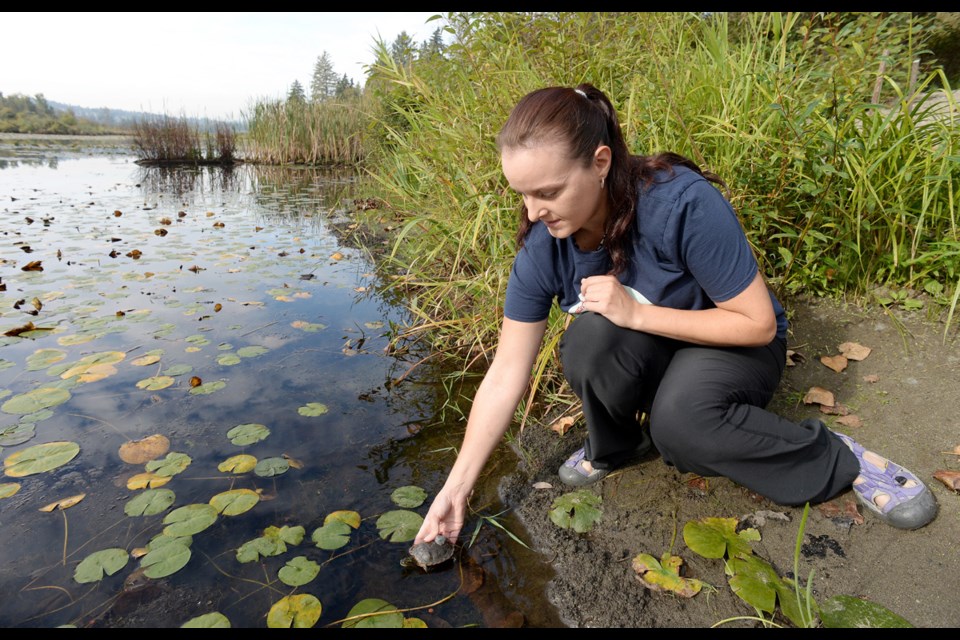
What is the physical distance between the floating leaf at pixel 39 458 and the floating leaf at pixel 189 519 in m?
0.62

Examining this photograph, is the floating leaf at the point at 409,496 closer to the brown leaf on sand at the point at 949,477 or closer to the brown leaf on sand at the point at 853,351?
the brown leaf on sand at the point at 949,477

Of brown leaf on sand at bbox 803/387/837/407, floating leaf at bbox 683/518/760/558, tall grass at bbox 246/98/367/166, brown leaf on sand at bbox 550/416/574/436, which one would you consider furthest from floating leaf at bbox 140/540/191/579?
tall grass at bbox 246/98/367/166

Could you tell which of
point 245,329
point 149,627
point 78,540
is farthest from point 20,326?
point 149,627

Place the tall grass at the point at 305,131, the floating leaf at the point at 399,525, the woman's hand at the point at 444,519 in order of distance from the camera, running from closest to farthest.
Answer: the woman's hand at the point at 444,519 → the floating leaf at the point at 399,525 → the tall grass at the point at 305,131

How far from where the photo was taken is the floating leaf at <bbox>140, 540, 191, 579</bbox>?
154cm

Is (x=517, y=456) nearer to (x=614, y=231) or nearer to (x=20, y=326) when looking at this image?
(x=614, y=231)

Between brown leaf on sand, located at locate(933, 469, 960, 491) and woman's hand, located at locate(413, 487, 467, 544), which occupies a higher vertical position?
brown leaf on sand, located at locate(933, 469, 960, 491)

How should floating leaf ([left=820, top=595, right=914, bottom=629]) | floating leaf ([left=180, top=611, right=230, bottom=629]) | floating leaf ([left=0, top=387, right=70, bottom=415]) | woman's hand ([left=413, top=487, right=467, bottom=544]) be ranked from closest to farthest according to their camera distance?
1. floating leaf ([left=820, top=595, right=914, bottom=629])
2. floating leaf ([left=180, top=611, right=230, bottom=629])
3. woman's hand ([left=413, top=487, right=467, bottom=544])
4. floating leaf ([left=0, top=387, right=70, bottom=415])

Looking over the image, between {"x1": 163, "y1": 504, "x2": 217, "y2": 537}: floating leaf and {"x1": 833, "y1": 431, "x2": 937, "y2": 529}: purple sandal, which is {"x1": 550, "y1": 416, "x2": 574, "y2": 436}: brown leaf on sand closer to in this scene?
{"x1": 833, "y1": 431, "x2": 937, "y2": 529}: purple sandal

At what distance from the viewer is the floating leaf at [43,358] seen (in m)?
2.73

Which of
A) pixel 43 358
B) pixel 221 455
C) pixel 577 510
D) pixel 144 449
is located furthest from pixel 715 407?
pixel 43 358

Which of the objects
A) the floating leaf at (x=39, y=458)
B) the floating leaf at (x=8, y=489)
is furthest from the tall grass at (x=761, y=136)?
the floating leaf at (x=8, y=489)

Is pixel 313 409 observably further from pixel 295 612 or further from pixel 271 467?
pixel 295 612

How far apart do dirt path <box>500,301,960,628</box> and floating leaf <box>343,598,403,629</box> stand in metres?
0.42
